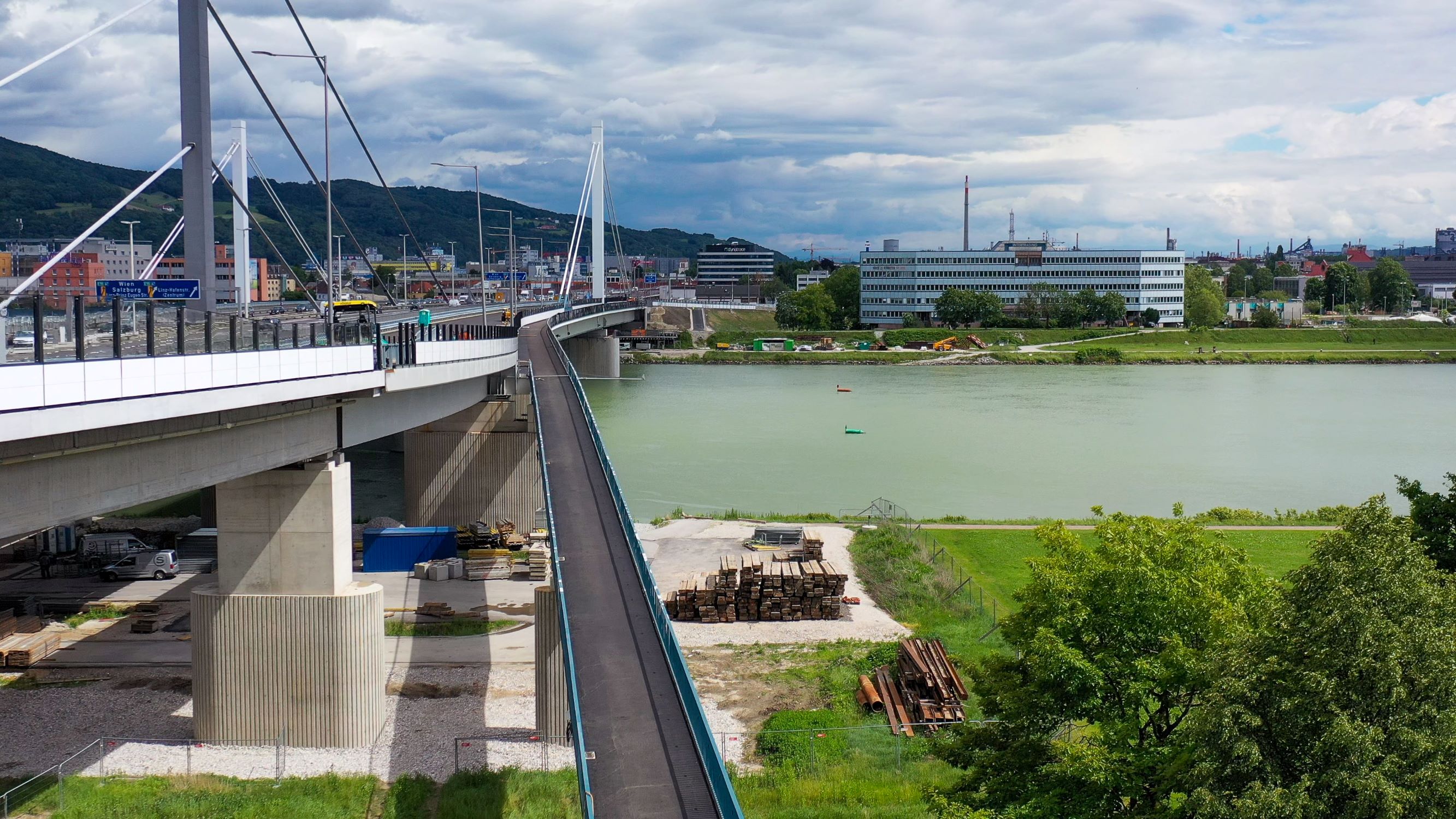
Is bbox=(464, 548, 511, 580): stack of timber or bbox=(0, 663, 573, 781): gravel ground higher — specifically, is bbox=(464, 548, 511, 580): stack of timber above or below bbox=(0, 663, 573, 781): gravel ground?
above

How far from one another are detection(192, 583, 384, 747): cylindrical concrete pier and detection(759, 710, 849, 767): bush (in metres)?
5.91

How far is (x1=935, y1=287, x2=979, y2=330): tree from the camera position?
130 m

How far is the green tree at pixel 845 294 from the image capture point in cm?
14438

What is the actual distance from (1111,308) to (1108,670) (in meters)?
127

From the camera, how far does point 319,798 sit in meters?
15.3

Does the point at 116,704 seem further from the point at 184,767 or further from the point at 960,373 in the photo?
the point at 960,373

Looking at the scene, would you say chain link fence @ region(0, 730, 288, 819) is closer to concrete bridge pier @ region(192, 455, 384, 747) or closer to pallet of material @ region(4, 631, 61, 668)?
concrete bridge pier @ region(192, 455, 384, 747)

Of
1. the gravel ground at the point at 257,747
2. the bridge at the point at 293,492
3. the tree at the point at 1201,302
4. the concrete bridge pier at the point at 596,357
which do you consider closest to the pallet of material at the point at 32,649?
the gravel ground at the point at 257,747

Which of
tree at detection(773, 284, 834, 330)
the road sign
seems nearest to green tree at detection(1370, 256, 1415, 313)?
tree at detection(773, 284, 834, 330)

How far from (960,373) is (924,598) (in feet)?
247

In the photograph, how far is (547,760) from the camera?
16.7 meters

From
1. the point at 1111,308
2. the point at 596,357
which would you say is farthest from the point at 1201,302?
the point at 596,357

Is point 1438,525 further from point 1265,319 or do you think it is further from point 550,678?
point 1265,319

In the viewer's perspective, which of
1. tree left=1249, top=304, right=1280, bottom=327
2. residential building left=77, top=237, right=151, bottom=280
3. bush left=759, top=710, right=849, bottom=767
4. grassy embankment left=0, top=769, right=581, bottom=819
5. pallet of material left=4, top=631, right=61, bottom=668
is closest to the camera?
grassy embankment left=0, top=769, right=581, bottom=819
